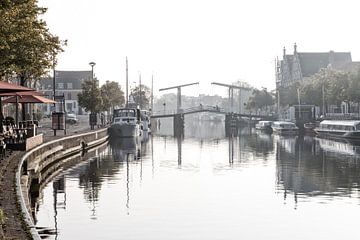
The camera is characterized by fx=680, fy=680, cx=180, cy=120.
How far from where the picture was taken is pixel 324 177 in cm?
4041

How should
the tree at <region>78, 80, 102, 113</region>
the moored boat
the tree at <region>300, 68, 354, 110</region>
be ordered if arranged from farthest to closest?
the moored boat
the tree at <region>300, 68, 354, 110</region>
the tree at <region>78, 80, 102, 113</region>

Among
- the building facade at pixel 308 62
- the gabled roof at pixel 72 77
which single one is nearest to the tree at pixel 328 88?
the building facade at pixel 308 62

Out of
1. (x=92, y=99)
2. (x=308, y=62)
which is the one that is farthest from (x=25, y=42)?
(x=308, y=62)

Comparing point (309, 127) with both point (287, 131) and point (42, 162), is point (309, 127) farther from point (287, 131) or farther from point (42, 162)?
point (42, 162)

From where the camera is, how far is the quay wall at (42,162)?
70.4 ft

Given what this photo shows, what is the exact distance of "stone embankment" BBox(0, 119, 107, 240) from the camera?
16.7 meters

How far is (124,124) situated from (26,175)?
59171 mm

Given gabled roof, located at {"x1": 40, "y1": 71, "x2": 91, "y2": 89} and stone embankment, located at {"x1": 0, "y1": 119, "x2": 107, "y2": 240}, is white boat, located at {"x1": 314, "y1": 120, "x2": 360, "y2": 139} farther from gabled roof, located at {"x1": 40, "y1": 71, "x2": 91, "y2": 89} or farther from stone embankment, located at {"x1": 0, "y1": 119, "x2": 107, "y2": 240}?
gabled roof, located at {"x1": 40, "y1": 71, "x2": 91, "y2": 89}

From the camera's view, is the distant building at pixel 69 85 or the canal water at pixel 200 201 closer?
the canal water at pixel 200 201

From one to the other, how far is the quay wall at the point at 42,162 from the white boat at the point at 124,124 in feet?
39.5

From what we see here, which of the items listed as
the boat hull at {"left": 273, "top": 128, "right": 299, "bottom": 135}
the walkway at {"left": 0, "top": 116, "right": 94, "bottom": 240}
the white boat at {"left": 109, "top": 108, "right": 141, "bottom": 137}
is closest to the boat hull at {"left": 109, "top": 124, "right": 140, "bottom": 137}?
the white boat at {"left": 109, "top": 108, "right": 141, "bottom": 137}

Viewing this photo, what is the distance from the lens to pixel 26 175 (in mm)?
29172

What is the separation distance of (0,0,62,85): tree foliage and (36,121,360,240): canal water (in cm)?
654

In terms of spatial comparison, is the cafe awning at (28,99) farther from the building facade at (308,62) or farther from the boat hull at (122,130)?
the building facade at (308,62)
